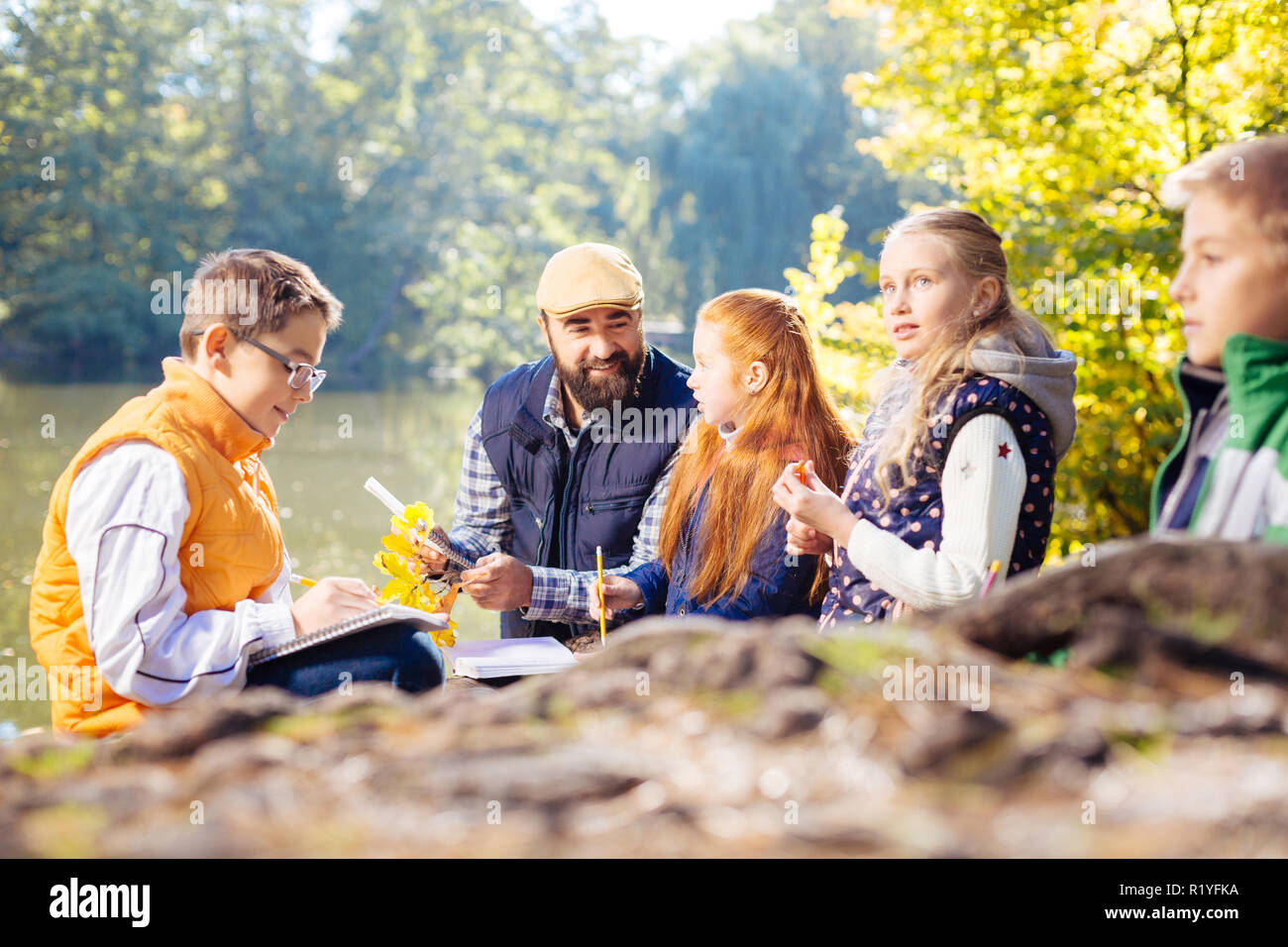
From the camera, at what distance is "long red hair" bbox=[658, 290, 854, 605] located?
10.7ft

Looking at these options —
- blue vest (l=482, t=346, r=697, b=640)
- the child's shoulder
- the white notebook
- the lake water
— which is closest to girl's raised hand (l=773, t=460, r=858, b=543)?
the child's shoulder

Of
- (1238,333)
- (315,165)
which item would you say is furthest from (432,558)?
(315,165)

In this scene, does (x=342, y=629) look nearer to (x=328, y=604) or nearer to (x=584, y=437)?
(x=328, y=604)

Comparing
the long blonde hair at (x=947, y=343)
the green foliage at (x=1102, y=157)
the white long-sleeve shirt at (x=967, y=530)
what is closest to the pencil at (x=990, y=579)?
the white long-sleeve shirt at (x=967, y=530)

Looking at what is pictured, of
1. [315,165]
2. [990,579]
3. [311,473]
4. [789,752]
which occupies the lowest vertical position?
[789,752]

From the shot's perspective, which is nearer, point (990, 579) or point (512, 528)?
point (990, 579)

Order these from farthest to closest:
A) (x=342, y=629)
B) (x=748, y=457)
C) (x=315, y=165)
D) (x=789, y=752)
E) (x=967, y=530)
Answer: (x=315, y=165), (x=748, y=457), (x=342, y=629), (x=967, y=530), (x=789, y=752)

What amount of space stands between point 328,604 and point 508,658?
0.61 meters

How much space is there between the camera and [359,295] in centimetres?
3781

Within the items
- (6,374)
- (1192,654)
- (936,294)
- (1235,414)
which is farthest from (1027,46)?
(6,374)

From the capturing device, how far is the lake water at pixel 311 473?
1292 cm

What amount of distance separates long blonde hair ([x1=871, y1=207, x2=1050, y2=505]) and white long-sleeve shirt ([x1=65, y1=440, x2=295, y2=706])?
1.47 metres

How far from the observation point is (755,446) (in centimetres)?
331

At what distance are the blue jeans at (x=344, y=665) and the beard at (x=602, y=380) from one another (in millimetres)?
1444
